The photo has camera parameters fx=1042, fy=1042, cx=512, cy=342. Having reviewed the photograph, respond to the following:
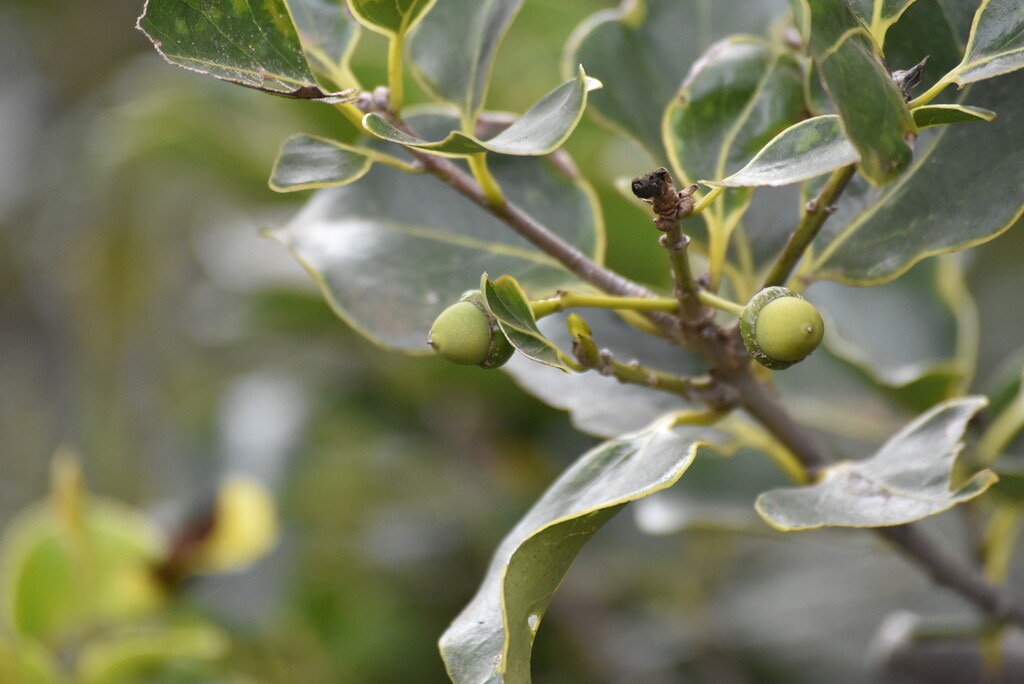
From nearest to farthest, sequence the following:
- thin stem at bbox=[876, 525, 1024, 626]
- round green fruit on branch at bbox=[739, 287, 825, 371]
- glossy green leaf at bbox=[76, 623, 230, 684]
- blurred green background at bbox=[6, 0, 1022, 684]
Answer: round green fruit on branch at bbox=[739, 287, 825, 371]
thin stem at bbox=[876, 525, 1024, 626]
glossy green leaf at bbox=[76, 623, 230, 684]
blurred green background at bbox=[6, 0, 1022, 684]

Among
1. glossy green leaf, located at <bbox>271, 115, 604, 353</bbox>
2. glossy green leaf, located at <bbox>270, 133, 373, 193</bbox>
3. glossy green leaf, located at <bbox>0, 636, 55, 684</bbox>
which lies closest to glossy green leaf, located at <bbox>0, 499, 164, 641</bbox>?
glossy green leaf, located at <bbox>0, 636, 55, 684</bbox>

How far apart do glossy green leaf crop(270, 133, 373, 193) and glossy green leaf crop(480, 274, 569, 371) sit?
0.40 ft

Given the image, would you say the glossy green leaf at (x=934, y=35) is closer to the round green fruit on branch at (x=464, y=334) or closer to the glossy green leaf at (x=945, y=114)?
the glossy green leaf at (x=945, y=114)

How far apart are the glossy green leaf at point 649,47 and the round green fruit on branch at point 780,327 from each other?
0.25m

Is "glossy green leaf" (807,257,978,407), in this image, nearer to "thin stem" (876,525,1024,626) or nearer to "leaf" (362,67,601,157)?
"thin stem" (876,525,1024,626)

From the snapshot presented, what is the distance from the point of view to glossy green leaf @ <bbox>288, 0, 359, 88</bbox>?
1.86ft

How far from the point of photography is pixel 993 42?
18.1 inches

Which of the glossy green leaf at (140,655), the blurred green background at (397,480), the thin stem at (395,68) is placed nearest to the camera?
the thin stem at (395,68)

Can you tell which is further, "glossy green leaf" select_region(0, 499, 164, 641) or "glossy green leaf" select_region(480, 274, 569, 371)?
"glossy green leaf" select_region(0, 499, 164, 641)

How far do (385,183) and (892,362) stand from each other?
1.55 feet

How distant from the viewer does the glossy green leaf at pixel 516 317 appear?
17.1 inches

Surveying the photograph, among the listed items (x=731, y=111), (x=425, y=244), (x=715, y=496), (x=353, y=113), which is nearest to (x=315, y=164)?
(x=353, y=113)

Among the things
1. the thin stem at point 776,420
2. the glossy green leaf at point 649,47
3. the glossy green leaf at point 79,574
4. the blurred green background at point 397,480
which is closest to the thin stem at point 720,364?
the thin stem at point 776,420

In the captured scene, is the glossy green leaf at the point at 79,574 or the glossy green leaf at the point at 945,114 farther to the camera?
the glossy green leaf at the point at 79,574
